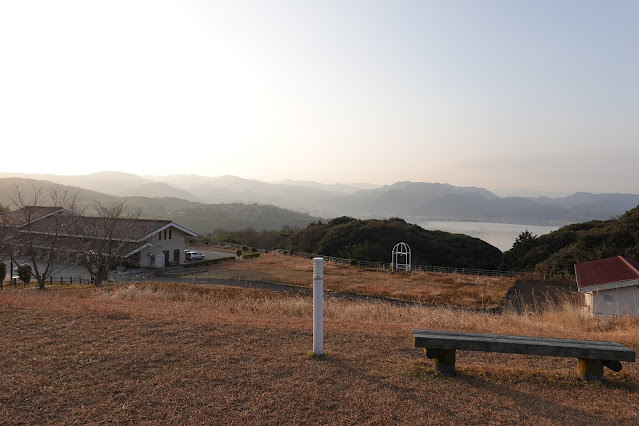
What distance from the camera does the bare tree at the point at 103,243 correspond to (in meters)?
19.1

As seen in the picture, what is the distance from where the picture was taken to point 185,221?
9288cm

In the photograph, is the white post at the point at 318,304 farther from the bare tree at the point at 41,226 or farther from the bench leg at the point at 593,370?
the bare tree at the point at 41,226

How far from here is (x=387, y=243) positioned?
154 ft

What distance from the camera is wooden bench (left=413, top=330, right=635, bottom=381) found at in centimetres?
457

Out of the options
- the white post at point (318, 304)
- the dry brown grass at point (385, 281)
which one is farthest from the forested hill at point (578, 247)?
the white post at point (318, 304)

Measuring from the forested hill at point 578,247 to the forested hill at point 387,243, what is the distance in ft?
20.2

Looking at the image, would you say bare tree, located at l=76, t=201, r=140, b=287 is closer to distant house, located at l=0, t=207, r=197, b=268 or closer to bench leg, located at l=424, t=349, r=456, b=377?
distant house, located at l=0, t=207, r=197, b=268

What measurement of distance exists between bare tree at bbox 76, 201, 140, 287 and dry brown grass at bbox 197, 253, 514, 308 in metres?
5.73

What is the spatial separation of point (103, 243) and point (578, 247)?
33.8 meters

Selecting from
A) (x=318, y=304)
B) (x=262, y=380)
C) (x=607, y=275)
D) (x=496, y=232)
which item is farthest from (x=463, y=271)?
(x=496, y=232)

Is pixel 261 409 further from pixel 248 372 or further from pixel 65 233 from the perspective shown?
pixel 65 233

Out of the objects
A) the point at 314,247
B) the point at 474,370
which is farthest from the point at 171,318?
the point at 314,247

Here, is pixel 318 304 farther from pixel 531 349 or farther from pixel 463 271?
pixel 463 271

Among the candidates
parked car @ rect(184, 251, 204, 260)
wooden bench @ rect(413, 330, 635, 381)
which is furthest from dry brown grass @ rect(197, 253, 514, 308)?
wooden bench @ rect(413, 330, 635, 381)
